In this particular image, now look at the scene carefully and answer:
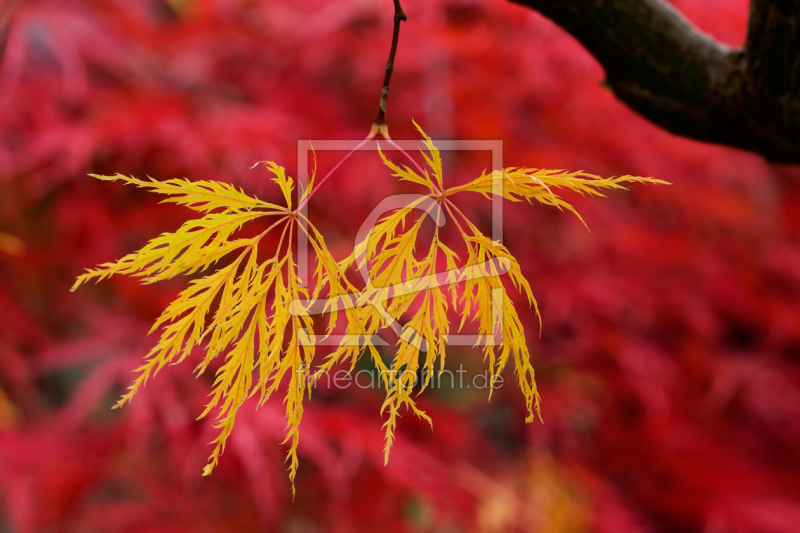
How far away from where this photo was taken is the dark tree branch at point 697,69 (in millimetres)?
510

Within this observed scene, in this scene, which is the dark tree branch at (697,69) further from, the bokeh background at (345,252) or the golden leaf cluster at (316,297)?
the bokeh background at (345,252)

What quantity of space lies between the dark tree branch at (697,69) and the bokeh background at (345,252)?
528mm

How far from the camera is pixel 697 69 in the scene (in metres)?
0.55

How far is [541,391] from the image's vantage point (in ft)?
3.95

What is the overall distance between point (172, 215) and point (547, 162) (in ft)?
2.27

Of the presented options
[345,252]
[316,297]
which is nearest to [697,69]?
[316,297]

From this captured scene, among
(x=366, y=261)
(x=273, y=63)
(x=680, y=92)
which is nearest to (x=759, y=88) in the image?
(x=680, y=92)

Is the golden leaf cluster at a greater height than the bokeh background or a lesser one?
greater

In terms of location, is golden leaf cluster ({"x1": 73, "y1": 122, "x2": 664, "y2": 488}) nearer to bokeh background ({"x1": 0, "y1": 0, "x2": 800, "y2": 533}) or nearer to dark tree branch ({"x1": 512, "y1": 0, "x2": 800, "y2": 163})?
dark tree branch ({"x1": 512, "y1": 0, "x2": 800, "y2": 163})

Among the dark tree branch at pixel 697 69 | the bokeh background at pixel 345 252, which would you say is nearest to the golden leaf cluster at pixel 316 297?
the dark tree branch at pixel 697 69

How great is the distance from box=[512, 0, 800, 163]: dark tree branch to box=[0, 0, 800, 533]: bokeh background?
528 mm

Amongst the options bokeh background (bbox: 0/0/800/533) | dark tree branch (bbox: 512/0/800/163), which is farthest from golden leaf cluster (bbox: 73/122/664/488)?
bokeh background (bbox: 0/0/800/533)

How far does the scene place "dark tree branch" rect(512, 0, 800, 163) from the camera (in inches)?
20.1

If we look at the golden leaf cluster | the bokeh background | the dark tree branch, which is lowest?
the bokeh background
